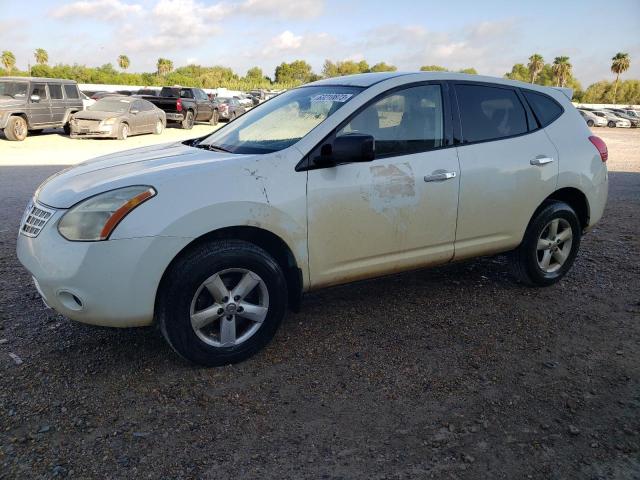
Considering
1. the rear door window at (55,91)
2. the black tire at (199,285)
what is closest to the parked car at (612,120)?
the rear door window at (55,91)

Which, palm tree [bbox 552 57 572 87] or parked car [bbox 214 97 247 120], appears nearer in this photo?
parked car [bbox 214 97 247 120]

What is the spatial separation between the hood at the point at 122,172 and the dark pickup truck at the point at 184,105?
19.0 meters

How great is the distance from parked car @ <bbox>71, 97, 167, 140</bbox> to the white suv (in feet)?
46.3

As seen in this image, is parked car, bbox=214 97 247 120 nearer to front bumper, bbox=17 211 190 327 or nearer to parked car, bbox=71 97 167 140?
parked car, bbox=71 97 167 140

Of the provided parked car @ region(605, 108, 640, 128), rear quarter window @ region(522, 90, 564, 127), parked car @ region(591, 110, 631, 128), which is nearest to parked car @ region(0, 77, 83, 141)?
rear quarter window @ region(522, 90, 564, 127)

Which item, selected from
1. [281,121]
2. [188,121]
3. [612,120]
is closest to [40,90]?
[188,121]

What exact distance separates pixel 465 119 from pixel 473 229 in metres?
0.84

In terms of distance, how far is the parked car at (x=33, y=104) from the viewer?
51.8 ft

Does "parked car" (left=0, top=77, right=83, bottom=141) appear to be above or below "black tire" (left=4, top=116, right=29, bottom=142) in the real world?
above

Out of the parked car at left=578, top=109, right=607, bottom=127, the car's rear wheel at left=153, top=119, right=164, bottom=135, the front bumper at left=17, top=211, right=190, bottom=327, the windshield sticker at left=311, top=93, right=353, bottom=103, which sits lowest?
the parked car at left=578, top=109, right=607, bottom=127

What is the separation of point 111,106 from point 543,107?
16.3 meters

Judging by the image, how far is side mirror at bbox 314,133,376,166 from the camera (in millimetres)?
3297

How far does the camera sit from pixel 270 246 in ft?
Answer: 11.3

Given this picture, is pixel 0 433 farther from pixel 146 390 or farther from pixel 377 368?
pixel 377 368
